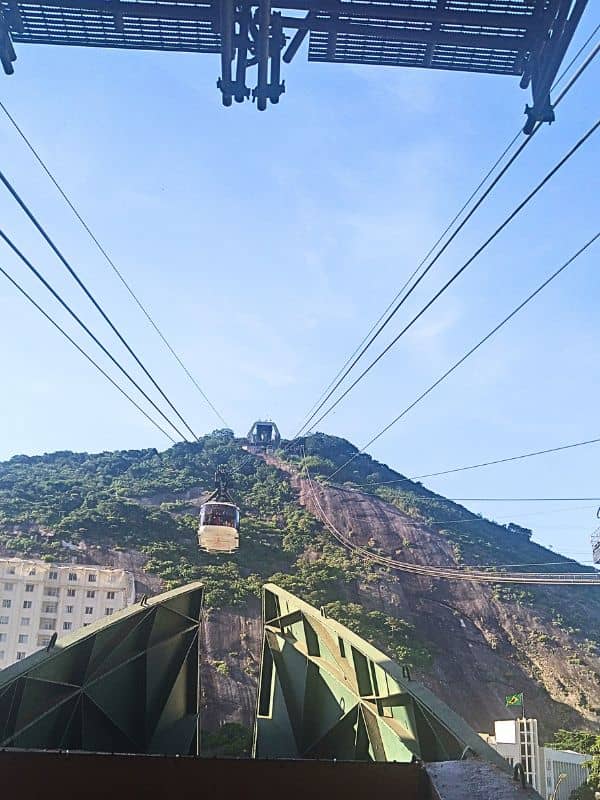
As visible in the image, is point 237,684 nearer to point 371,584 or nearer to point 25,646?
point 25,646

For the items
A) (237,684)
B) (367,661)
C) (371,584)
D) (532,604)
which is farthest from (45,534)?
(367,661)

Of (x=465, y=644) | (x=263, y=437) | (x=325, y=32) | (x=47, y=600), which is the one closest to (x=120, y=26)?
(x=325, y=32)

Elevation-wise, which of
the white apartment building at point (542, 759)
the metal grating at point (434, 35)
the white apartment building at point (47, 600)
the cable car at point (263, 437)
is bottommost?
the white apartment building at point (542, 759)

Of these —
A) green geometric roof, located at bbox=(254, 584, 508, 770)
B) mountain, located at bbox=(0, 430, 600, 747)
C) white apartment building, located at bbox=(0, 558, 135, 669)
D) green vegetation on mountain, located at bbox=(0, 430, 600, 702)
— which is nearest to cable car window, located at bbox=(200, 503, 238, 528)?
green geometric roof, located at bbox=(254, 584, 508, 770)

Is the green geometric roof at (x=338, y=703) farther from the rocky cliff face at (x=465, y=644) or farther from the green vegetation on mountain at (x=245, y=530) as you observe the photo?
the green vegetation on mountain at (x=245, y=530)

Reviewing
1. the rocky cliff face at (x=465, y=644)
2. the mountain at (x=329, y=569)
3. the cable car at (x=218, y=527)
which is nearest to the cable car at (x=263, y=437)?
the mountain at (x=329, y=569)

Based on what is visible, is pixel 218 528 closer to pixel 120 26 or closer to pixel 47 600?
pixel 120 26
